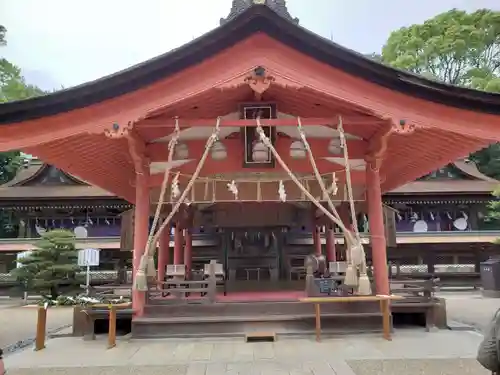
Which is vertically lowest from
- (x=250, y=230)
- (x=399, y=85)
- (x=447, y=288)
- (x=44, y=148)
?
(x=447, y=288)

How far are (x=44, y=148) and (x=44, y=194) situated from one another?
20.7 m

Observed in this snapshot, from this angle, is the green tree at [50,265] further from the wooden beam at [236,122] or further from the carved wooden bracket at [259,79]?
the carved wooden bracket at [259,79]

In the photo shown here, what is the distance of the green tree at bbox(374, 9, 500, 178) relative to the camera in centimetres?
3653

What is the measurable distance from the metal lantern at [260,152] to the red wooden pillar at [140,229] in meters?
2.52

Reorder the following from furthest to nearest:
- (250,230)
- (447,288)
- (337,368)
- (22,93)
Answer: (22,93)
(447,288)
(250,230)
(337,368)

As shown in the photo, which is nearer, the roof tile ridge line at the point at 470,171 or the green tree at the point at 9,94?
the roof tile ridge line at the point at 470,171

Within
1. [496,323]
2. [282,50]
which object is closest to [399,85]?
[282,50]

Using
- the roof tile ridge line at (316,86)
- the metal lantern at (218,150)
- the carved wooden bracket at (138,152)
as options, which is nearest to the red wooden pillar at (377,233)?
the roof tile ridge line at (316,86)

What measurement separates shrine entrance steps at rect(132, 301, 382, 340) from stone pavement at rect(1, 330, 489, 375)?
1.02ft

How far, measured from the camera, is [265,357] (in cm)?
644

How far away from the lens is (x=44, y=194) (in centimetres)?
2661

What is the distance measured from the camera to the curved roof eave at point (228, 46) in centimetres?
738

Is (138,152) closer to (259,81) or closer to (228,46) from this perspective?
(228,46)

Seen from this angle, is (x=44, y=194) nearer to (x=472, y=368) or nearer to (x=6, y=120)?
(x=6, y=120)
